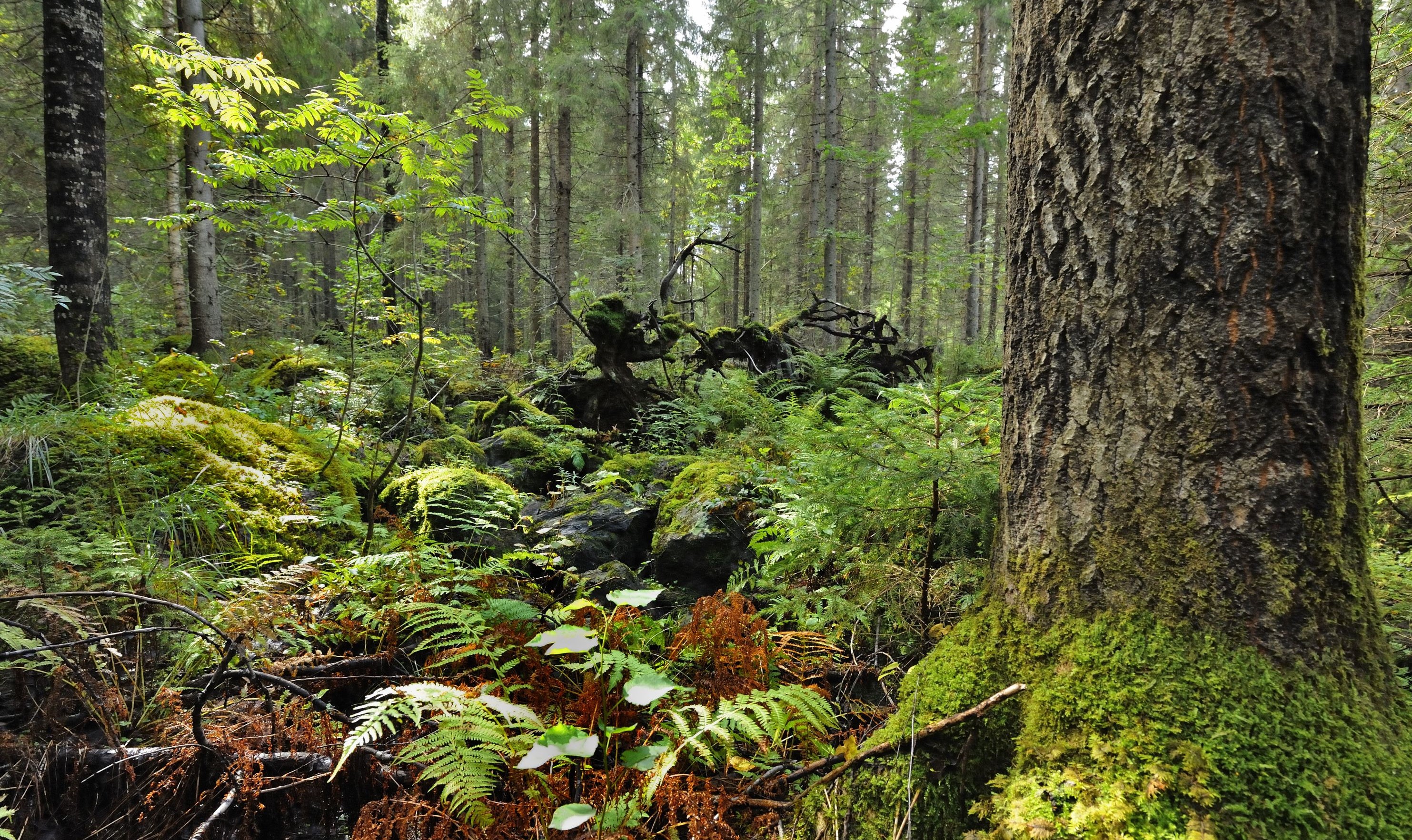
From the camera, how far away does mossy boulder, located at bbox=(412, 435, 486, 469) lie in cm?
556

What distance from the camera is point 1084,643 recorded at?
5.01ft

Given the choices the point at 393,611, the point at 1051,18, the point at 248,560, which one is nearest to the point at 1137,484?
the point at 1051,18

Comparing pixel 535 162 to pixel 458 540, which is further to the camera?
pixel 535 162

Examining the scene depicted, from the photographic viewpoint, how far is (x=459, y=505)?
141 inches

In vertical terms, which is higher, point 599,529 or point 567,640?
point 567,640

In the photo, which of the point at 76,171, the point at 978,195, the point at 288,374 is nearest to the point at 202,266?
the point at 288,374

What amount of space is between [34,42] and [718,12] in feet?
51.3

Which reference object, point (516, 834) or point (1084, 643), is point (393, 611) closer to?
point (516, 834)

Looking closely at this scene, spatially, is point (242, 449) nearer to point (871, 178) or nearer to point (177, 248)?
point (177, 248)

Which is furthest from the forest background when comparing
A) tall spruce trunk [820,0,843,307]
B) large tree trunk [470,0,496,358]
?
large tree trunk [470,0,496,358]

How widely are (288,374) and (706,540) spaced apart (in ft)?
25.4

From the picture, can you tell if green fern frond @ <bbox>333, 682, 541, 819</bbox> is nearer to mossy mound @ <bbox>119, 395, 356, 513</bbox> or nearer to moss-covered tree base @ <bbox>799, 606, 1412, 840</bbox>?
moss-covered tree base @ <bbox>799, 606, 1412, 840</bbox>

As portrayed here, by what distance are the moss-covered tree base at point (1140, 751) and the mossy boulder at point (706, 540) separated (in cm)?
192

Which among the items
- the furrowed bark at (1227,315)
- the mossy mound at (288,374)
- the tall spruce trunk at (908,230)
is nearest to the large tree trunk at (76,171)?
the mossy mound at (288,374)
